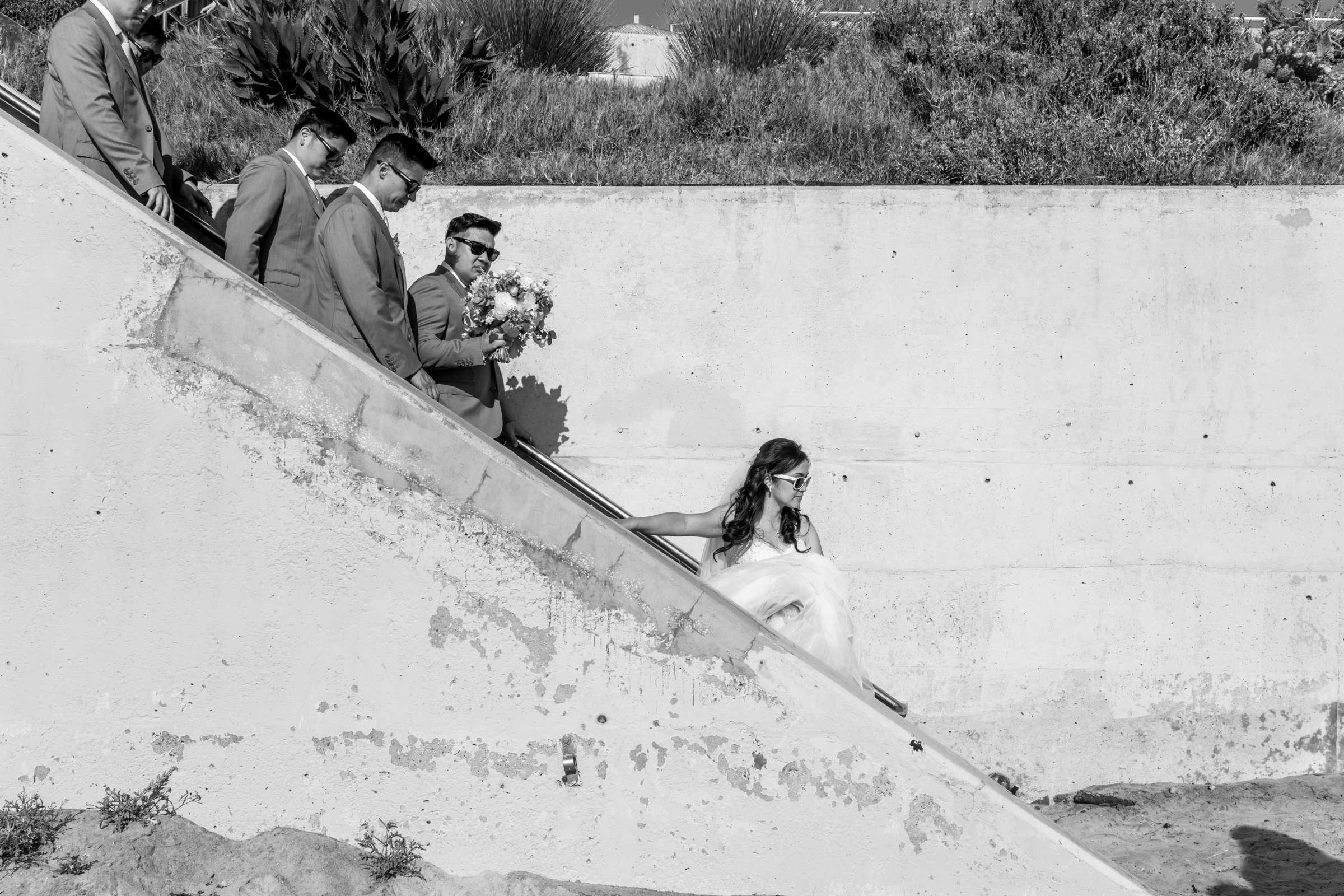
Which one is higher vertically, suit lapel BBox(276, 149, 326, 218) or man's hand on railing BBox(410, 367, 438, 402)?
suit lapel BBox(276, 149, 326, 218)

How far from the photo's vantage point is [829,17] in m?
11.3

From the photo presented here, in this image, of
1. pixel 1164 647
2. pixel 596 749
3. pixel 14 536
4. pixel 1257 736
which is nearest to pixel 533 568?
pixel 596 749

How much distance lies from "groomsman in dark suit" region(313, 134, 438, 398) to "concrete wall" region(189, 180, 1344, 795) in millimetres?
1703

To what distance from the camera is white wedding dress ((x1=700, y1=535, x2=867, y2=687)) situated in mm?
4797

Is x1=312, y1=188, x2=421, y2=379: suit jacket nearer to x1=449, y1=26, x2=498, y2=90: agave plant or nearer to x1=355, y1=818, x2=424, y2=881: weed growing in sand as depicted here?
x1=355, y1=818, x2=424, y2=881: weed growing in sand

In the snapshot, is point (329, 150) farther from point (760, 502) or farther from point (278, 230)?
point (760, 502)

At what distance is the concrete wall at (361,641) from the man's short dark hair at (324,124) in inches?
44.8

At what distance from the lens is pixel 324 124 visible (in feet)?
16.3

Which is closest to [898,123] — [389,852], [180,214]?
[180,214]

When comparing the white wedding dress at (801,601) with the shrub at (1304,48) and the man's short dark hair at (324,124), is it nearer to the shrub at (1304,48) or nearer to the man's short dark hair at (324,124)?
the man's short dark hair at (324,124)

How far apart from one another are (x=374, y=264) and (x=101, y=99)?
43.2 inches

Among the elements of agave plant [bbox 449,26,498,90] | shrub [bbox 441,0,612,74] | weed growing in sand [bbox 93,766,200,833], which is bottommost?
weed growing in sand [bbox 93,766,200,833]

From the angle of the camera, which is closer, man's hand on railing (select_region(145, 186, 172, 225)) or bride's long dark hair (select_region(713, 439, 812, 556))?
man's hand on railing (select_region(145, 186, 172, 225))

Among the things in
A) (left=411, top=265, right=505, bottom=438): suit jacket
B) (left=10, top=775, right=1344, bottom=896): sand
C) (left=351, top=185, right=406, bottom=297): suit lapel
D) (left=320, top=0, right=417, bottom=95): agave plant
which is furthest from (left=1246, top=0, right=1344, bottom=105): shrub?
(left=351, top=185, right=406, bottom=297): suit lapel
